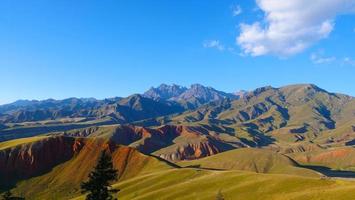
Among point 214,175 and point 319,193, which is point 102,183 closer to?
point 319,193

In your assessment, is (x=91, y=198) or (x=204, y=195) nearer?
(x=91, y=198)

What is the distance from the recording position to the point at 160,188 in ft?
465

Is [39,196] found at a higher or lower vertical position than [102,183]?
lower

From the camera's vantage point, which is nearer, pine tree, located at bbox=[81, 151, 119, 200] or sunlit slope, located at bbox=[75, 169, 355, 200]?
pine tree, located at bbox=[81, 151, 119, 200]

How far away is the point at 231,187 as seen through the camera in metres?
122

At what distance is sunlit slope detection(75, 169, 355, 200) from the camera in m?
92.2

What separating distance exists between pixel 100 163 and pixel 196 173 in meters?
112

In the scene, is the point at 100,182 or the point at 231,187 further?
the point at 231,187

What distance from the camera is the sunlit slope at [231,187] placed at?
9221 cm

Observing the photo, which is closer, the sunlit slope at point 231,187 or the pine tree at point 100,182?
the pine tree at point 100,182

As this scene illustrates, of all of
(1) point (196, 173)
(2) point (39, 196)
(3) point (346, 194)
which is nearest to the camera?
(3) point (346, 194)

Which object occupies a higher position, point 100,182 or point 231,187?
point 100,182

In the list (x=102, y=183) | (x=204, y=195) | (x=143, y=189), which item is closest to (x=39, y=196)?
(x=143, y=189)

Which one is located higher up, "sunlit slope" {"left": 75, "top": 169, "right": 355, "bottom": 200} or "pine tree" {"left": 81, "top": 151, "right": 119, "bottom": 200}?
"pine tree" {"left": 81, "top": 151, "right": 119, "bottom": 200}
